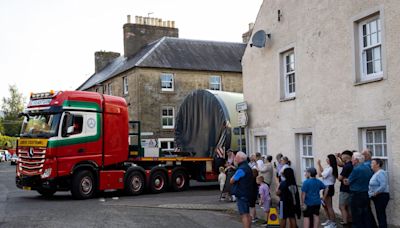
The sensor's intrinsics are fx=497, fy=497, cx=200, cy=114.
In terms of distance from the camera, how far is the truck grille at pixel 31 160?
1602 cm

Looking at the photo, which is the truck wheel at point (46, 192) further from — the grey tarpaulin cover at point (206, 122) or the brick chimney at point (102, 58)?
the brick chimney at point (102, 58)

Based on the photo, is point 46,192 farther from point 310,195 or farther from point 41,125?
point 310,195

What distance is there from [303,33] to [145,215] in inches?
257

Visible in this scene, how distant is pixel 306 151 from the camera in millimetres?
14047

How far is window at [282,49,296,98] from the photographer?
14.7 m

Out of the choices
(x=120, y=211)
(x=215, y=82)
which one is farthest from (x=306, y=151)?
(x=215, y=82)

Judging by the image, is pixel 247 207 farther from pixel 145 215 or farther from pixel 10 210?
pixel 10 210

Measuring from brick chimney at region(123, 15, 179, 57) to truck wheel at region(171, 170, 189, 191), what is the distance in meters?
21.7

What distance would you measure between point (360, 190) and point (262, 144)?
723 centimetres

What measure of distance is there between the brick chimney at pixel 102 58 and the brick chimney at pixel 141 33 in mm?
7680

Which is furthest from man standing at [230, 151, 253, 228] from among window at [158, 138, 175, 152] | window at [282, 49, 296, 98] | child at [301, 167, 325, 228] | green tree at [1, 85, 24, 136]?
green tree at [1, 85, 24, 136]

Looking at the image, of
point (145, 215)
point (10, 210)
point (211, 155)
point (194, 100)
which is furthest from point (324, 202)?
point (194, 100)

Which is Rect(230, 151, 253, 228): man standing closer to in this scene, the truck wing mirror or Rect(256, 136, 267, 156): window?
Rect(256, 136, 267, 156): window

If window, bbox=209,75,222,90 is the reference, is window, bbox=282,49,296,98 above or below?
below
